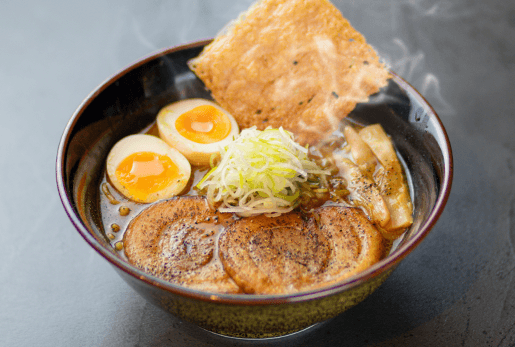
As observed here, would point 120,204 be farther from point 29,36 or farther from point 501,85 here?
point 501,85

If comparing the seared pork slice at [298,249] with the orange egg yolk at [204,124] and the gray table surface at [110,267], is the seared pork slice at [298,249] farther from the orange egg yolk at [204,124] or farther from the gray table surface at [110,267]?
the orange egg yolk at [204,124]

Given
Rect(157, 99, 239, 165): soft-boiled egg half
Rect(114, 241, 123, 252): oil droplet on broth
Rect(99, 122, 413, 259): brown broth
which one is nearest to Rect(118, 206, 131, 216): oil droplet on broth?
Rect(99, 122, 413, 259): brown broth

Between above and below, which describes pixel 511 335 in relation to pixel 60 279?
below

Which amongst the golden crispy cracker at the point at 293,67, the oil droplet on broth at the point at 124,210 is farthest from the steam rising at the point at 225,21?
the oil droplet on broth at the point at 124,210

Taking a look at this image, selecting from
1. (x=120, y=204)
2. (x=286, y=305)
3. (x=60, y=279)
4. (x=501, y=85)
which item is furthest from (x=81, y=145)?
(x=501, y=85)

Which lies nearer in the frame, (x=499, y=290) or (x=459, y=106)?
(x=499, y=290)

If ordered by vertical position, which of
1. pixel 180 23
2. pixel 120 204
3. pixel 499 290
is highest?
pixel 180 23

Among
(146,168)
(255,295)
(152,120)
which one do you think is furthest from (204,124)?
(255,295)
